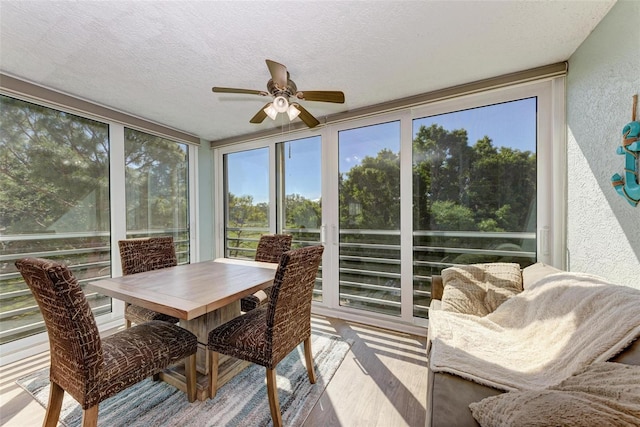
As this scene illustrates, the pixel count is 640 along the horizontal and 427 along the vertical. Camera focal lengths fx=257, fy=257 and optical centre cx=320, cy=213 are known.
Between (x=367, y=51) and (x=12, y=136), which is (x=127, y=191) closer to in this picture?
(x=12, y=136)

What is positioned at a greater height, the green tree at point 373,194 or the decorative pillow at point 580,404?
the green tree at point 373,194

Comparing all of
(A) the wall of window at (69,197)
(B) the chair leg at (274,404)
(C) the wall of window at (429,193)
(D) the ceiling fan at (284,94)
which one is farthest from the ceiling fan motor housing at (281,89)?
(A) the wall of window at (69,197)

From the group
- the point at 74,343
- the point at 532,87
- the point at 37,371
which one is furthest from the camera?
the point at 532,87

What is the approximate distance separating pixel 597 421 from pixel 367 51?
6.96ft

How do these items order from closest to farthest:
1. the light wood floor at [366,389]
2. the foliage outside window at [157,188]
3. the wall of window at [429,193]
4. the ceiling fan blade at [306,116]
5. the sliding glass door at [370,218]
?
the light wood floor at [366,389] → the ceiling fan blade at [306,116] → the wall of window at [429,193] → the sliding glass door at [370,218] → the foliage outside window at [157,188]

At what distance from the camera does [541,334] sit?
4.47 feet

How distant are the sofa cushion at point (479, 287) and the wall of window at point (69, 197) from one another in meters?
3.45

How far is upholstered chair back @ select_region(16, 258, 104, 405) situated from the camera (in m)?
1.10

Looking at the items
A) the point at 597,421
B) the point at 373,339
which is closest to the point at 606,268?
the point at 597,421

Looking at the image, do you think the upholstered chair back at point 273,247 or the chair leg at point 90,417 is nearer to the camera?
the chair leg at point 90,417

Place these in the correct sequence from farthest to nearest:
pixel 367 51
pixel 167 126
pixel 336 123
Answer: pixel 167 126 < pixel 336 123 < pixel 367 51

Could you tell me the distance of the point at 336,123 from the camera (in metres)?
3.05

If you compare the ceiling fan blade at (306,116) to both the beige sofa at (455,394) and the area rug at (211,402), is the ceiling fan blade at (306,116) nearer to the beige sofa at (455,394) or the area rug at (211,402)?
the beige sofa at (455,394)

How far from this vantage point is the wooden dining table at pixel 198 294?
4.68ft
